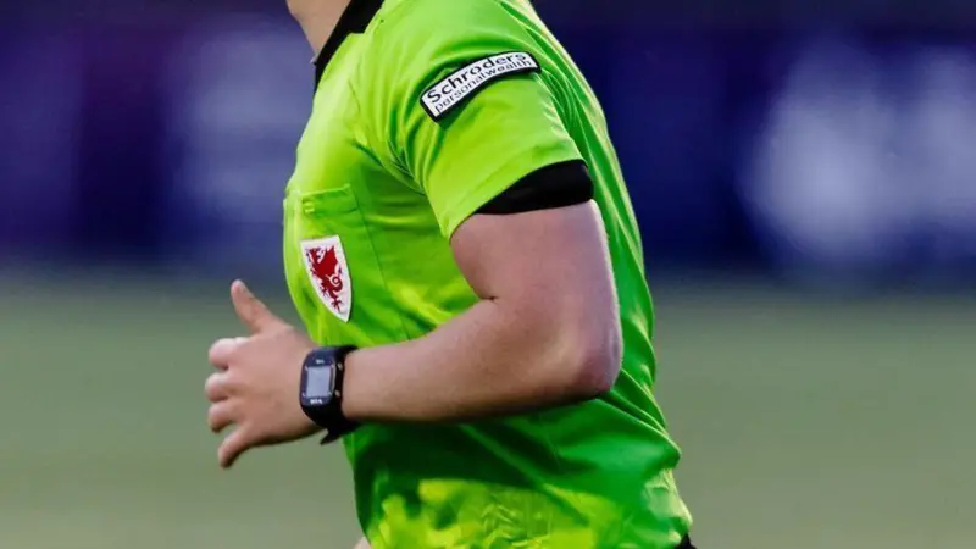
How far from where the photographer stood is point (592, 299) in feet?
6.15

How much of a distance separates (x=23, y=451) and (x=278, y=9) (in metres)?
5.77

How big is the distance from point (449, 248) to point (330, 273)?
21 cm

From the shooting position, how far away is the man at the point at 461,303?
1.88 meters

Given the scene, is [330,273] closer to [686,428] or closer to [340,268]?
[340,268]

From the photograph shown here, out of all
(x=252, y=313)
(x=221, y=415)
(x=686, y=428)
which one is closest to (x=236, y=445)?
(x=221, y=415)

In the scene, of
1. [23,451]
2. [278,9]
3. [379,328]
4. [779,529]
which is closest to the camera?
[379,328]

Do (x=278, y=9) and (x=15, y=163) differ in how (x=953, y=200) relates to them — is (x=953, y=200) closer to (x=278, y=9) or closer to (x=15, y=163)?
(x=278, y=9)

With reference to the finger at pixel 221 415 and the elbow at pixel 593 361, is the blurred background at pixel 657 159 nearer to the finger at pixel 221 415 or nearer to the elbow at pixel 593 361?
the finger at pixel 221 415

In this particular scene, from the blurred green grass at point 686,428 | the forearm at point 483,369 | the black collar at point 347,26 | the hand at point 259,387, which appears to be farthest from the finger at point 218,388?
the blurred green grass at point 686,428

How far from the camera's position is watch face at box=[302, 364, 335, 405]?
6.79 ft

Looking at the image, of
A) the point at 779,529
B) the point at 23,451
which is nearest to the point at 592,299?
the point at 779,529

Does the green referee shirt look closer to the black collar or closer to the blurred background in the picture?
the black collar

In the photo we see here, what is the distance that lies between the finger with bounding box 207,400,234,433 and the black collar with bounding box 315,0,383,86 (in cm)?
47

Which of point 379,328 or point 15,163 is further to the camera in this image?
point 15,163
